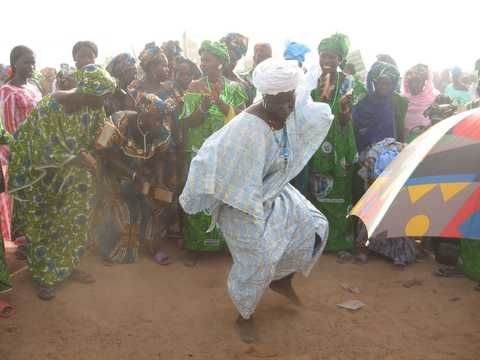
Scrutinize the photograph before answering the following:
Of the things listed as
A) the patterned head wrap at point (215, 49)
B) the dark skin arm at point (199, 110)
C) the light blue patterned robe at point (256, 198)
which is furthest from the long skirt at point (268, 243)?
the patterned head wrap at point (215, 49)

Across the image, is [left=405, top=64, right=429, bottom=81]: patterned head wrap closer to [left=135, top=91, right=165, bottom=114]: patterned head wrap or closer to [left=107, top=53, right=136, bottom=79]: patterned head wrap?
[left=135, top=91, right=165, bottom=114]: patterned head wrap

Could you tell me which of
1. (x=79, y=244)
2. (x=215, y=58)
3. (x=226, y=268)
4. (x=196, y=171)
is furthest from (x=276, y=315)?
(x=215, y=58)

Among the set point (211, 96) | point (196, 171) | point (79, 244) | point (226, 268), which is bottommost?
point (226, 268)

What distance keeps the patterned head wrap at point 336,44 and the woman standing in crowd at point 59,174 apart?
90.7 inches

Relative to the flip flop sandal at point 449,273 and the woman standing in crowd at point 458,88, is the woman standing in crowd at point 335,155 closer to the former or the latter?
the flip flop sandal at point 449,273

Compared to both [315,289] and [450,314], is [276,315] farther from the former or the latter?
[450,314]

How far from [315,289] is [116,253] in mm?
2005

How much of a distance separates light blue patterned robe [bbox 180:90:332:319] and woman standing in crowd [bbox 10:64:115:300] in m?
1.30

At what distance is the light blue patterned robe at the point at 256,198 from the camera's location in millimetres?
3609

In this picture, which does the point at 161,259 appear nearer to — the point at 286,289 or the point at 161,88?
the point at 286,289

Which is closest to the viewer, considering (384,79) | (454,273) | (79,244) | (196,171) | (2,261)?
(196,171)

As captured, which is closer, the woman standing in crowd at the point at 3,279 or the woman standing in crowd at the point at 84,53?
the woman standing in crowd at the point at 3,279

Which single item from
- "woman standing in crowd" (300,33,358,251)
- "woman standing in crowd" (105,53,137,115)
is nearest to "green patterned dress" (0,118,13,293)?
"woman standing in crowd" (105,53,137,115)

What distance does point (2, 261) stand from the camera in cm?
415
